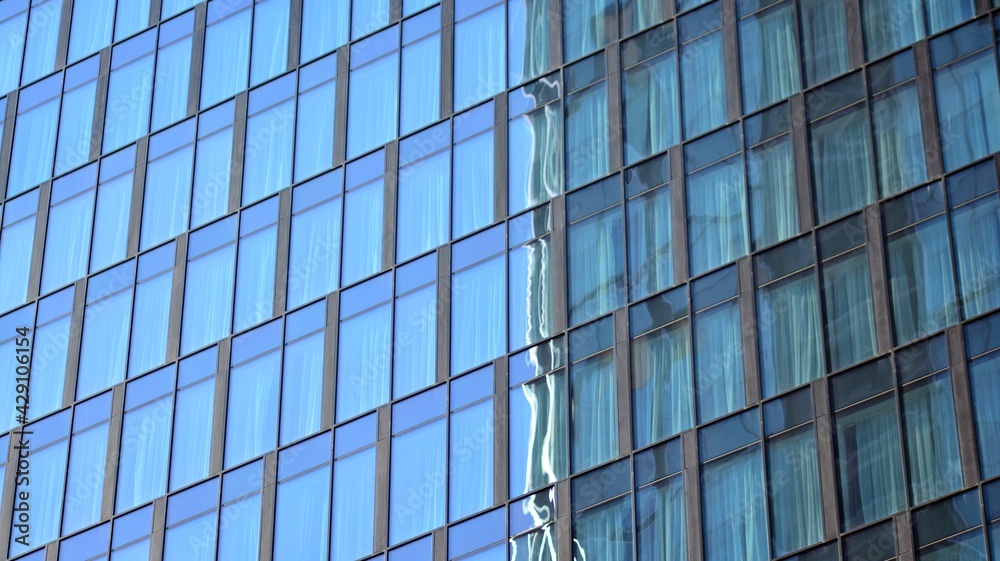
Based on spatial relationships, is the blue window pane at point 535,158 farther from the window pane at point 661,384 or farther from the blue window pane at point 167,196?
the blue window pane at point 167,196

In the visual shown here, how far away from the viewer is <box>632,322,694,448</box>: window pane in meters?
44.0

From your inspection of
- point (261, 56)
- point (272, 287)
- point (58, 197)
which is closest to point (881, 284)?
point (272, 287)

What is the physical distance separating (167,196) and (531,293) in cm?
1168

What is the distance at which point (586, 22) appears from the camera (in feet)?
164

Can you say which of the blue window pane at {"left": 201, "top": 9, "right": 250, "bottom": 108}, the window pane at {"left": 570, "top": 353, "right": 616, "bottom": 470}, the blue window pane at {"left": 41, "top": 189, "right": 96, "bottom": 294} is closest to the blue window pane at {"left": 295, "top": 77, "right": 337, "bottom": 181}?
the blue window pane at {"left": 201, "top": 9, "right": 250, "bottom": 108}

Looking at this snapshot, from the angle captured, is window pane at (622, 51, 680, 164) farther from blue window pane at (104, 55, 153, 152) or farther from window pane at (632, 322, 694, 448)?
blue window pane at (104, 55, 153, 152)

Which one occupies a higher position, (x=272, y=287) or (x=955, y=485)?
(x=272, y=287)

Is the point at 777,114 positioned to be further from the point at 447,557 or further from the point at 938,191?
the point at 447,557

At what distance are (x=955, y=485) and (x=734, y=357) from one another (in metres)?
5.57

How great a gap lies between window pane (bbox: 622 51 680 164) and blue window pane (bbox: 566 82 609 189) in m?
0.56

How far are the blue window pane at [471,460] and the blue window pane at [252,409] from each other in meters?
4.82

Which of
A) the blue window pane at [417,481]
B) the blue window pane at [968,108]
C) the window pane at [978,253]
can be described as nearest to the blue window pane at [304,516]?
the blue window pane at [417,481]

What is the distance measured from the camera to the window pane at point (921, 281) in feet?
138

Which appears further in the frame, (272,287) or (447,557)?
(272,287)
